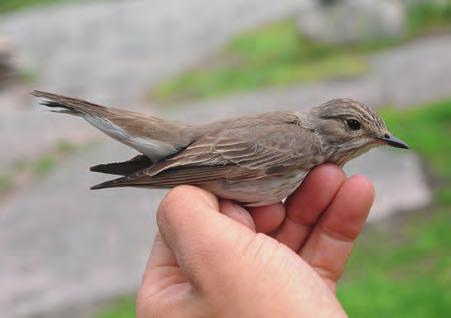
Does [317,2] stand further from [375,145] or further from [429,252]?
[375,145]

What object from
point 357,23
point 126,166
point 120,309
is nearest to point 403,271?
point 120,309

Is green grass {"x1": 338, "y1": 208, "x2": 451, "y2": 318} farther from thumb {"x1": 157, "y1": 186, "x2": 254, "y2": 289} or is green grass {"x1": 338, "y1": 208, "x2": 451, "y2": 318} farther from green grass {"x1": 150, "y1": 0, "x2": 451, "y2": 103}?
green grass {"x1": 150, "y1": 0, "x2": 451, "y2": 103}

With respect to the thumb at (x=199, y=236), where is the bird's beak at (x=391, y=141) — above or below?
above

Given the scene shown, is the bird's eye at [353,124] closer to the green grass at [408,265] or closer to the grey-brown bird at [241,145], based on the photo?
the grey-brown bird at [241,145]

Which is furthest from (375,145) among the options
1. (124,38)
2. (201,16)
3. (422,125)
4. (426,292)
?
(201,16)

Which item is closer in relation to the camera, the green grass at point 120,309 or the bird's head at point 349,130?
the bird's head at point 349,130

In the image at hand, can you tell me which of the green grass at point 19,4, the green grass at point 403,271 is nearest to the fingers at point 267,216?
the green grass at point 403,271

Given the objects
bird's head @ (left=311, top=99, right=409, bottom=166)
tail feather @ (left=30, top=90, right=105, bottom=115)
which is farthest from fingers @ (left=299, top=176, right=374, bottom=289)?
tail feather @ (left=30, top=90, right=105, bottom=115)
